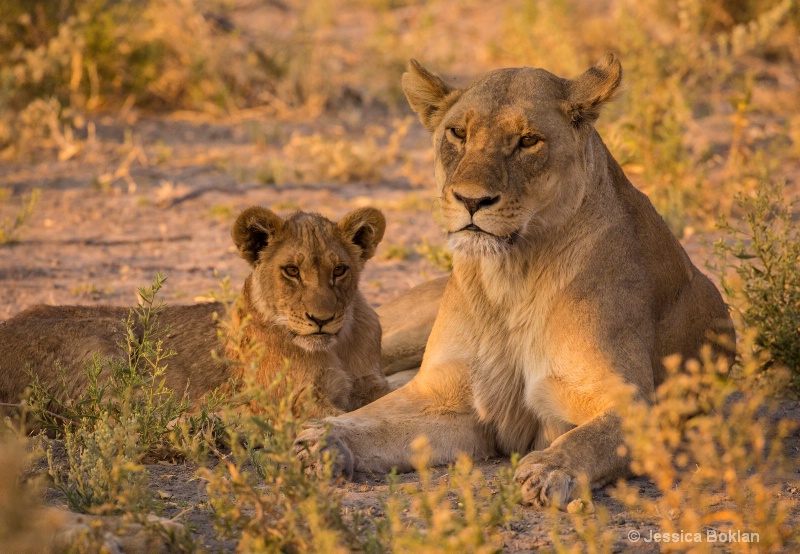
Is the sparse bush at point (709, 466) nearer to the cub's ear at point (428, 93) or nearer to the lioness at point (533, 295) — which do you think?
the lioness at point (533, 295)

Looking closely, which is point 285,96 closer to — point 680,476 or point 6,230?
point 6,230

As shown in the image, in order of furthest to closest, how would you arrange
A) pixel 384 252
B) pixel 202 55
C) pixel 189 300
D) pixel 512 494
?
pixel 202 55
pixel 384 252
pixel 189 300
pixel 512 494

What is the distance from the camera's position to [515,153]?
4.18 meters

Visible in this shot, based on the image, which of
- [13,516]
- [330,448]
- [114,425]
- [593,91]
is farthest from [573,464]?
[13,516]

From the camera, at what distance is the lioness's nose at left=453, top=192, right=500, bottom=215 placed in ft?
13.1

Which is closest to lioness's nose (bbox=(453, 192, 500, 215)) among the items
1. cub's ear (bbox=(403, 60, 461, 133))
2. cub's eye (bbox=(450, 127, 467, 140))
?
cub's eye (bbox=(450, 127, 467, 140))

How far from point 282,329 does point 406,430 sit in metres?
0.80

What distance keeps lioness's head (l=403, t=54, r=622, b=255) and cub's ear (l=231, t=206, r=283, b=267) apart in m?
0.84

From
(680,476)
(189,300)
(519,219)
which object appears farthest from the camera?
(189,300)

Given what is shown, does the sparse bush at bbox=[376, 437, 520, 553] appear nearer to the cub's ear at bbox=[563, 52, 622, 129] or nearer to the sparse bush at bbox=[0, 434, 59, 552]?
the sparse bush at bbox=[0, 434, 59, 552]

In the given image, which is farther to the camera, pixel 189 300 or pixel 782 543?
pixel 189 300

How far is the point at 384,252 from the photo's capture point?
26.6 ft

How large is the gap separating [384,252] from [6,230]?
2.80m

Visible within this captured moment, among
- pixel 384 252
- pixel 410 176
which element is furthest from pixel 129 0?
pixel 384 252
